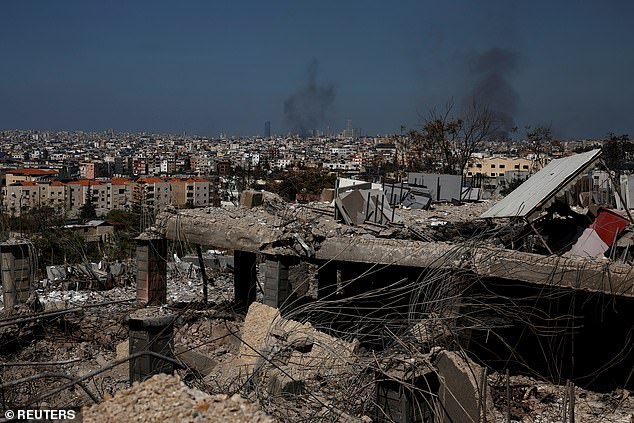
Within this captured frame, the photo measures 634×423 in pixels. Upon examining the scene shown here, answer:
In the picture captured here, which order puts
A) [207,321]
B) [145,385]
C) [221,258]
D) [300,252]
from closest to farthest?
1. [145,385]
2. [300,252]
3. [207,321]
4. [221,258]

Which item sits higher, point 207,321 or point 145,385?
point 145,385

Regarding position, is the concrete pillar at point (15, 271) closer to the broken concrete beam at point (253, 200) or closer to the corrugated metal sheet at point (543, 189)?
the broken concrete beam at point (253, 200)

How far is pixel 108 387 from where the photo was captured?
29.8ft

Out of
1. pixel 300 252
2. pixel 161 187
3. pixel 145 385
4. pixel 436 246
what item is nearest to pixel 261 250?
pixel 300 252

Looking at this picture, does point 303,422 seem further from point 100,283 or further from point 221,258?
point 221,258

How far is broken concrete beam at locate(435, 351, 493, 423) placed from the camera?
6.54 meters

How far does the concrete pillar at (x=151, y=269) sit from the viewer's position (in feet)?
44.1

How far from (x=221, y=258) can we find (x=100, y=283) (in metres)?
3.70

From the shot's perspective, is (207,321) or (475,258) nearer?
(475,258)

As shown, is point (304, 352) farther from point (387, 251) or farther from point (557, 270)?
point (557, 270)

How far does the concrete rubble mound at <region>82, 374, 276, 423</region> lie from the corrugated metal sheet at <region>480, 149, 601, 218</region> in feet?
21.0

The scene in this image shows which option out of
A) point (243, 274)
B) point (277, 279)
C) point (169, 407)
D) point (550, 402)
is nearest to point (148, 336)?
point (169, 407)

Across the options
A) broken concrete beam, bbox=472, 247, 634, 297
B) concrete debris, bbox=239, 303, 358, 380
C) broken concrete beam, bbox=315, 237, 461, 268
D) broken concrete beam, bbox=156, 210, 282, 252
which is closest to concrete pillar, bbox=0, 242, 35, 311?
broken concrete beam, bbox=156, 210, 282, 252

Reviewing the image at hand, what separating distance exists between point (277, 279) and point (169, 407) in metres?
6.96
